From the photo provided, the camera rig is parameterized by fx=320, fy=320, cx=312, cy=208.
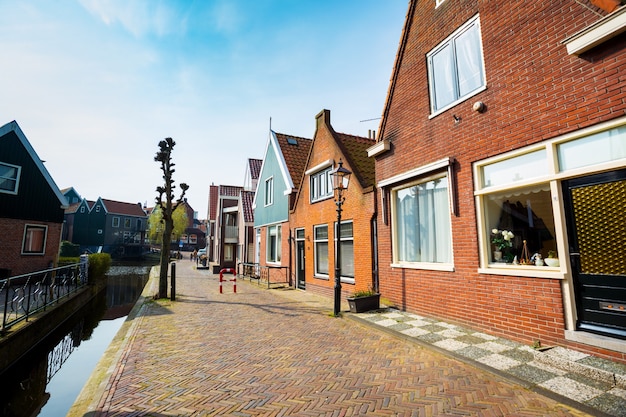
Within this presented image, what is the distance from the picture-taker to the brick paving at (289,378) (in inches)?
147

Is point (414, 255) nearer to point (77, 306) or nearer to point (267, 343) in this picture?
point (267, 343)

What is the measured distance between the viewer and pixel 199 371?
195 inches

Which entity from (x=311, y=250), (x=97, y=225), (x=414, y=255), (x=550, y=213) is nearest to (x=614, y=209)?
(x=550, y=213)

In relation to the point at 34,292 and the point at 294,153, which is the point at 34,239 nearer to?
the point at 34,292

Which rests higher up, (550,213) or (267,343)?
(550,213)

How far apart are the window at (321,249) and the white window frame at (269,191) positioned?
6.19 m

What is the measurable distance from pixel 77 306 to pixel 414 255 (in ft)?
42.8

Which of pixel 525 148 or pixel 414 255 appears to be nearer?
pixel 525 148

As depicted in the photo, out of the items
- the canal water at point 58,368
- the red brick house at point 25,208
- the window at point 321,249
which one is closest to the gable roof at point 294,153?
the window at point 321,249

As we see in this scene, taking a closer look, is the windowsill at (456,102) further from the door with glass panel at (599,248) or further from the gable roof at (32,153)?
the gable roof at (32,153)

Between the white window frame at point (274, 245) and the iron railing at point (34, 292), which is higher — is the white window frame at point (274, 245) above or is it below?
above

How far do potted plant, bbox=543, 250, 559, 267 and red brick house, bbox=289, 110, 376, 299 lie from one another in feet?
16.0

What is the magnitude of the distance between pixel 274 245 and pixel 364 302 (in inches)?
410

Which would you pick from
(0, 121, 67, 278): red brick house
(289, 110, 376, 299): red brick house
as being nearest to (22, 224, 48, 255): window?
(0, 121, 67, 278): red brick house
